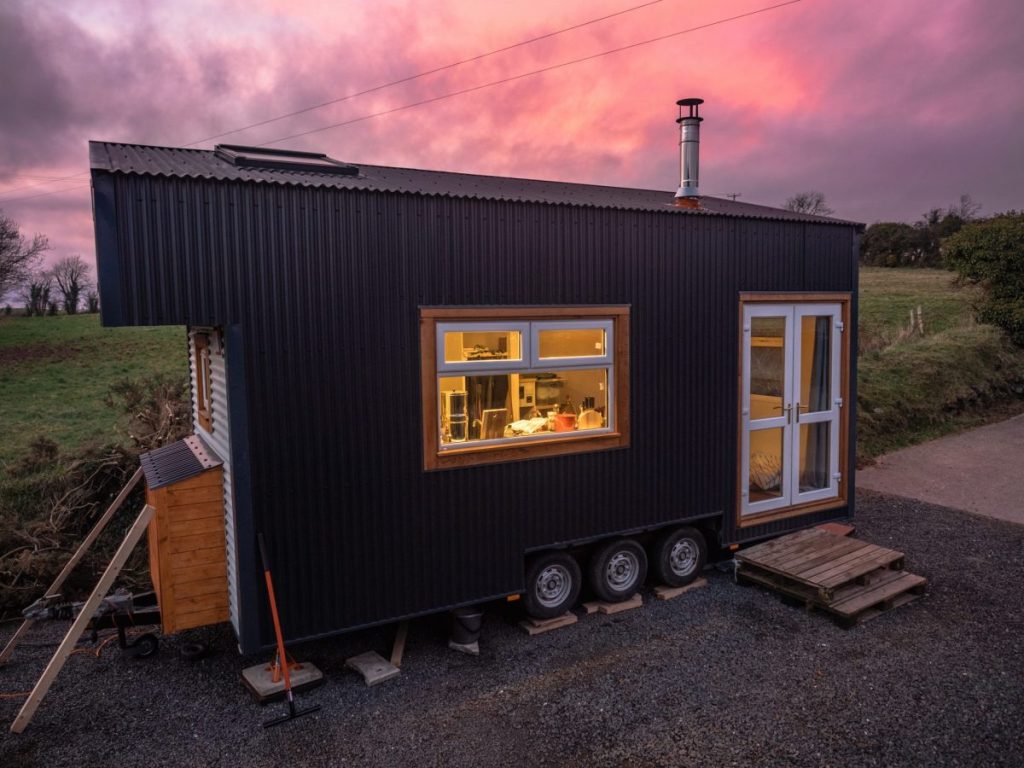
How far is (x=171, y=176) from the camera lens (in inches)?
161

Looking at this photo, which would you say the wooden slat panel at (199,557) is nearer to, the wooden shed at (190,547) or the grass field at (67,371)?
the wooden shed at (190,547)

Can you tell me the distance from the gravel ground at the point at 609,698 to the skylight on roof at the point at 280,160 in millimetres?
3699

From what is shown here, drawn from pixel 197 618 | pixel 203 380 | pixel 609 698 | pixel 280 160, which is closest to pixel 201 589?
pixel 197 618

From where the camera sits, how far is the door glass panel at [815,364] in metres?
7.08

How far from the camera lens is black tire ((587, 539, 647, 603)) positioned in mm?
5836

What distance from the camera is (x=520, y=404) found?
17.8ft

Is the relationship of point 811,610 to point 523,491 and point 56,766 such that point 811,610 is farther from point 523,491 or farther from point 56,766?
point 56,766

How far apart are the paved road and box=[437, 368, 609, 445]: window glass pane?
19.1 ft

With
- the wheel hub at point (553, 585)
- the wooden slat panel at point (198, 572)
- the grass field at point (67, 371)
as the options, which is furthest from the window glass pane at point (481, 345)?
the grass field at point (67, 371)

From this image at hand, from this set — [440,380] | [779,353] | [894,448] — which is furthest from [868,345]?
[440,380]

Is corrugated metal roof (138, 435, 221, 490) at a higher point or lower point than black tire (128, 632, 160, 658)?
higher

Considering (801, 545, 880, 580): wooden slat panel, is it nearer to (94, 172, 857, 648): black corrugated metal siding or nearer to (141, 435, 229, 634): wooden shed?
(94, 172, 857, 648): black corrugated metal siding

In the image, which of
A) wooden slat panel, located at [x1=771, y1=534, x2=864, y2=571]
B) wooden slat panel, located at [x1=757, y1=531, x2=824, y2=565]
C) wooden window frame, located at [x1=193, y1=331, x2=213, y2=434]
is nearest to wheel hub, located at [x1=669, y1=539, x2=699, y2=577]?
wooden slat panel, located at [x1=757, y1=531, x2=824, y2=565]

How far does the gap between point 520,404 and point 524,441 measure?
29 centimetres
